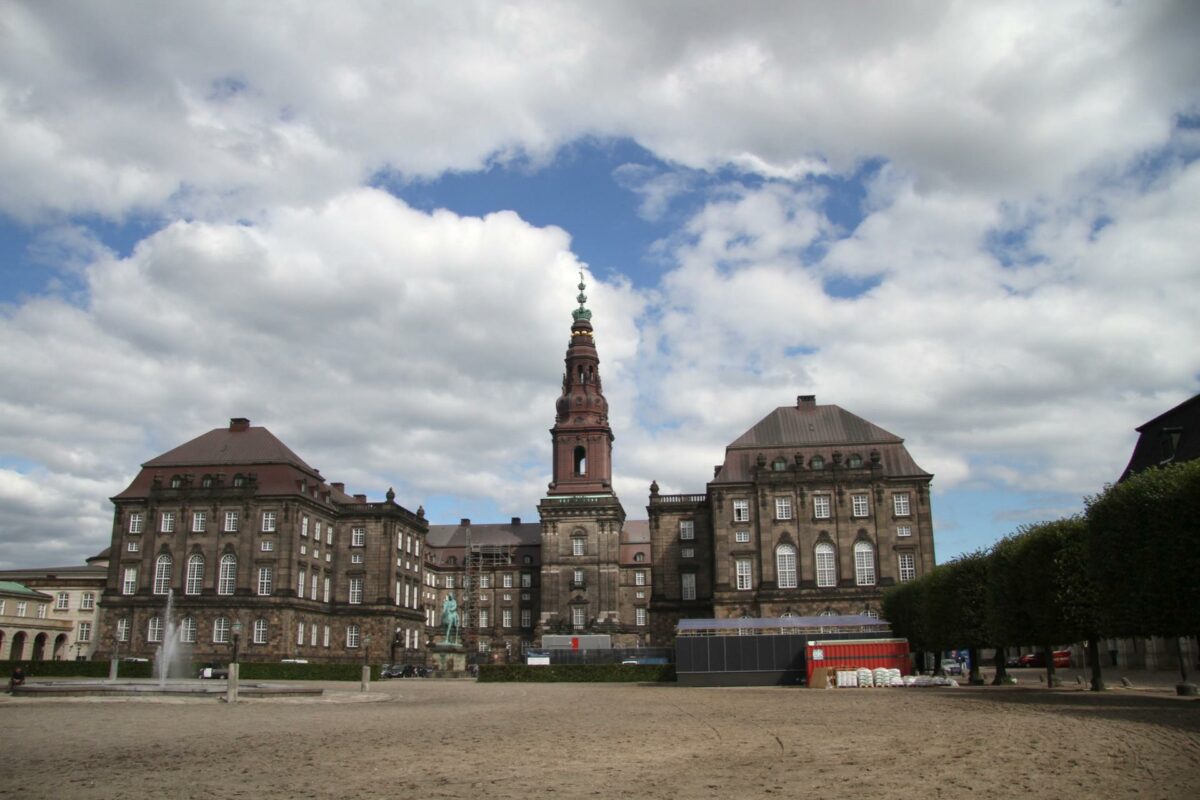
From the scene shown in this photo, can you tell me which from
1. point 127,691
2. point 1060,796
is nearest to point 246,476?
point 127,691

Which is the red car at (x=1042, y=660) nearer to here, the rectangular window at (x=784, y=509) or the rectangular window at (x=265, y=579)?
the rectangular window at (x=784, y=509)

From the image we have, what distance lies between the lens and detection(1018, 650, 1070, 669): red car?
3378 inches

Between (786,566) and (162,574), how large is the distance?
55.4 m

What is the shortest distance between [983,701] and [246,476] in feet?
232

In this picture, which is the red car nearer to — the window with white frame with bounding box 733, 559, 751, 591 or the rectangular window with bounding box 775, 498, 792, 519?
the rectangular window with bounding box 775, 498, 792, 519

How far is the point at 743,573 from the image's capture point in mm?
85000

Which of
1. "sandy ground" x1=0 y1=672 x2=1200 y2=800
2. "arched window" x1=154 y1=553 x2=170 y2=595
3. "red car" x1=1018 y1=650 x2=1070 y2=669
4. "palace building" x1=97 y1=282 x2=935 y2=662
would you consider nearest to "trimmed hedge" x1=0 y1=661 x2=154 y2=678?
"palace building" x1=97 y1=282 x2=935 y2=662

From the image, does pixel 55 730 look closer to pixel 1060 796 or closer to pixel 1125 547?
pixel 1060 796

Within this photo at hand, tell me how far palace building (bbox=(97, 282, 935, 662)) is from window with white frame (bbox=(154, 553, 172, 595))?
0.13 meters

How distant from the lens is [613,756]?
19016 millimetres

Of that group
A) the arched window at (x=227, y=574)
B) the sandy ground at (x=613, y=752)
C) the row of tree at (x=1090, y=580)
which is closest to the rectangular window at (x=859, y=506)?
the row of tree at (x=1090, y=580)

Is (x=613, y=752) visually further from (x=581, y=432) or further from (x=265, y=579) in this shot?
(x=581, y=432)

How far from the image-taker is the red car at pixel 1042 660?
85812 millimetres

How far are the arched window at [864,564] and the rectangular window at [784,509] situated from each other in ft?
20.0
